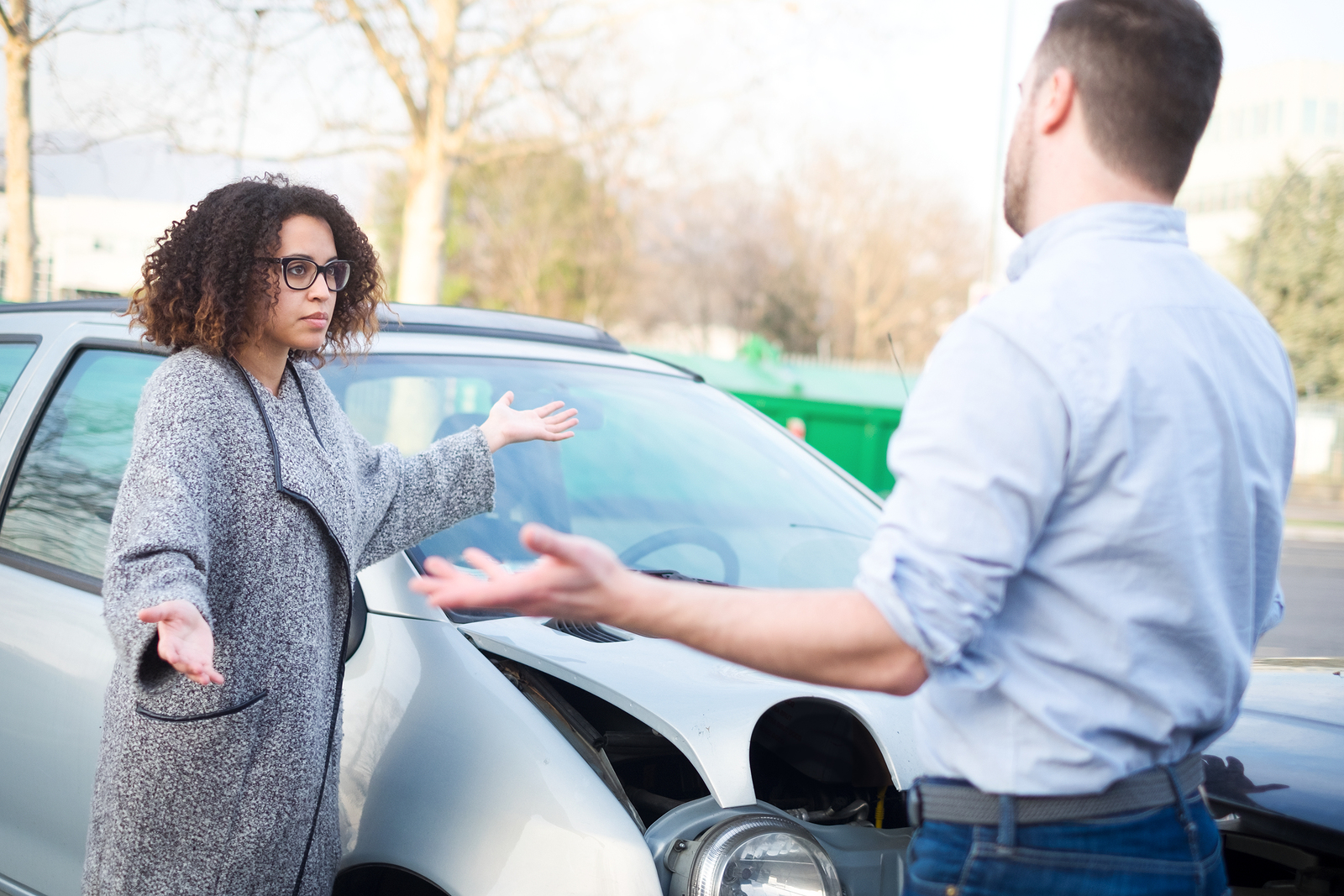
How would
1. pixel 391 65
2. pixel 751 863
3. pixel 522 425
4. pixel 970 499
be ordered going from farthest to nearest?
pixel 391 65 → pixel 522 425 → pixel 751 863 → pixel 970 499

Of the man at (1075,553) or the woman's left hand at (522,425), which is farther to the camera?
the woman's left hand at (522,425)

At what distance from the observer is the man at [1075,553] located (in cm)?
114

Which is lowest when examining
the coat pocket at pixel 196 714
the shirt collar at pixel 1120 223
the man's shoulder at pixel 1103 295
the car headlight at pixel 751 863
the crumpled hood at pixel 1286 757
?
the car headlight at pixel 751 863

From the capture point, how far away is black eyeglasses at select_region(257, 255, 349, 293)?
2021 mm

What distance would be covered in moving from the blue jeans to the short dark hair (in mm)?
701

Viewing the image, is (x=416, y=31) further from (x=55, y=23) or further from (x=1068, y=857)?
(x=1068, y=857)

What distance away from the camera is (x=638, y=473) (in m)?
3.08

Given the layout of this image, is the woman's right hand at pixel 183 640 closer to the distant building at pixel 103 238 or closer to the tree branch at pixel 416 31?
the tree branch at pixel 416 31

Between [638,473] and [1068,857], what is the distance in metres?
1.97

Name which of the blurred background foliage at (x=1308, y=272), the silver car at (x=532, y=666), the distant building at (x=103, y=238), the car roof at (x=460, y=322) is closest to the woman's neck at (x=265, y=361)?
the silver car at (x=532, y=666)

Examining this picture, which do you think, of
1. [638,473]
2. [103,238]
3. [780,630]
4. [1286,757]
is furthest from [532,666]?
[103,238]

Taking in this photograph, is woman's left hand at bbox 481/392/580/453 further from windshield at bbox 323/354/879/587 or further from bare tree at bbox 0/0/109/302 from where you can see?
bare tree at bbox 0/0/109/302

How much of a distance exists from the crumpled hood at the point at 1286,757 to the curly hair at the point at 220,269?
5.69 ft

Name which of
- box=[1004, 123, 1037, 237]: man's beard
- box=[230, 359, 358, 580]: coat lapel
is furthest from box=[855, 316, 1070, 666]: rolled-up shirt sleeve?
box=[230, 359, 358, 580]: coat lapel
